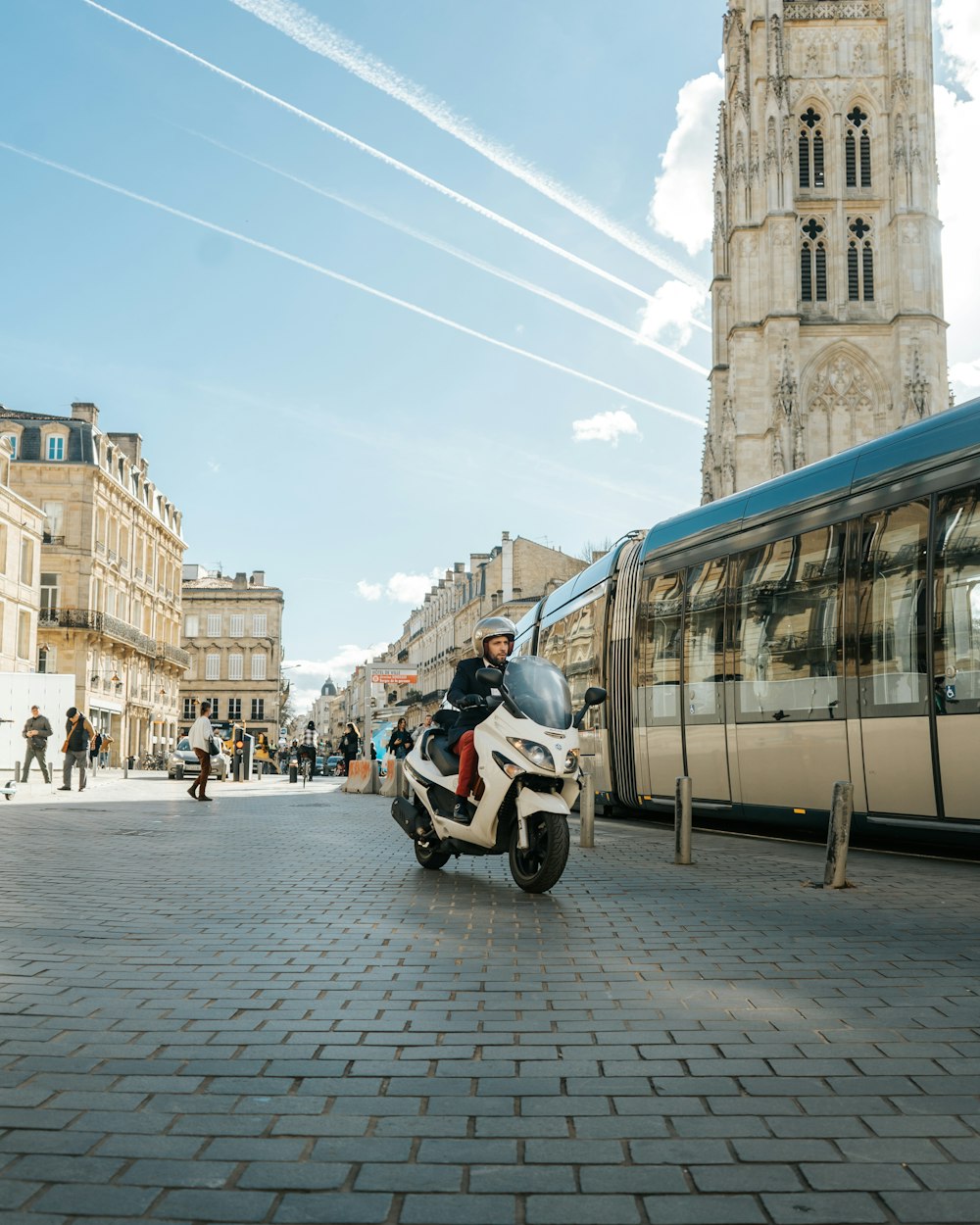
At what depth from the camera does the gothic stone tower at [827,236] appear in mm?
58375

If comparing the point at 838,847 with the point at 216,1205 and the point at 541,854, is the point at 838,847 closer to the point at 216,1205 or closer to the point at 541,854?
the point at 541,854

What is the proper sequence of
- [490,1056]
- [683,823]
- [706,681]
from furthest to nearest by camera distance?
[706,681] < [683,823] < [490,1056]

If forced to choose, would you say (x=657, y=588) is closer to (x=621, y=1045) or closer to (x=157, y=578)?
(x=621, y=1045)

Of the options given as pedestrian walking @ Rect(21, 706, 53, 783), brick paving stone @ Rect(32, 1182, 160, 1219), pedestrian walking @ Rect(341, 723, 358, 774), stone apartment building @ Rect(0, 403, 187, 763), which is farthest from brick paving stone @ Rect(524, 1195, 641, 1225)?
stone apartment building @ Rect(0, 403, 187, 763)

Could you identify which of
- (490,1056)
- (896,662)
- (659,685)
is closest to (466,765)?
(896,662)

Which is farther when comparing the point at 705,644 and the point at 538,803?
the point at 705,644

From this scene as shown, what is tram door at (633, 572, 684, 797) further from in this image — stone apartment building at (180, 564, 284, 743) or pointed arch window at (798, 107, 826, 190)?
stone apartment building at (180, 564, 284, 743)

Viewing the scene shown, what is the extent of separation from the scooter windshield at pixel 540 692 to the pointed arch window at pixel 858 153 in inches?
2413

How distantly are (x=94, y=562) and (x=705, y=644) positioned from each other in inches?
1883

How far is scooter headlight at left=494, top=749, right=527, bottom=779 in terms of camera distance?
24.3ft

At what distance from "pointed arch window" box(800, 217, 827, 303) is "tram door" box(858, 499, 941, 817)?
5489 cm

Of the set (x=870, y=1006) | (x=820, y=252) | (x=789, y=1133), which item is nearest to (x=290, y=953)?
(x=870, y=1006)

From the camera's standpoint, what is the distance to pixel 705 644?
12.5 metres

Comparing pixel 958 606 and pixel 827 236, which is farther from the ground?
pixel 827 236
